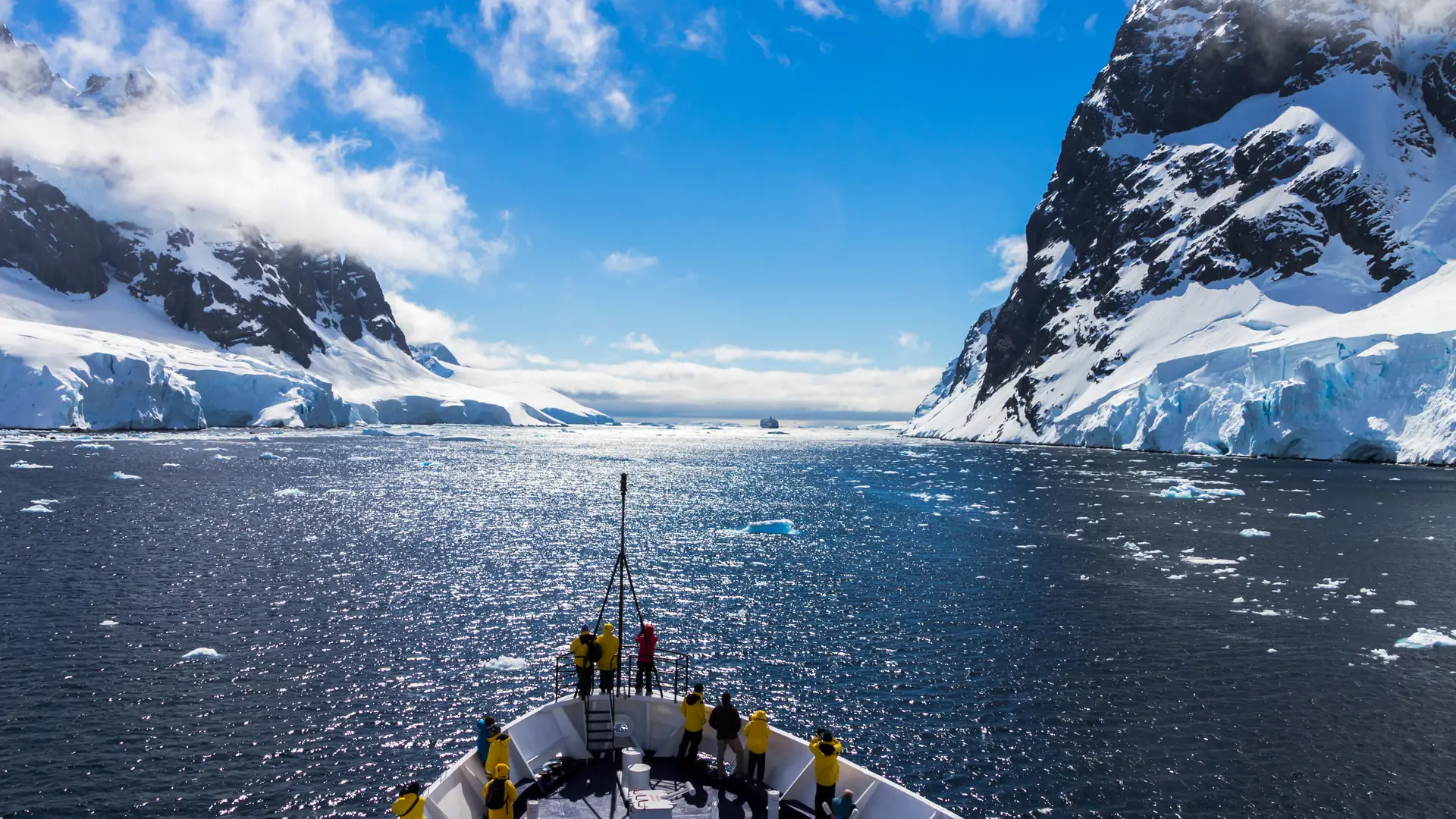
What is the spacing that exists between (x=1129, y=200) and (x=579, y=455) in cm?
15384

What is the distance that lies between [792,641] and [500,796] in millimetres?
19852

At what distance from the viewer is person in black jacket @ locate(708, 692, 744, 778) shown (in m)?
16.4

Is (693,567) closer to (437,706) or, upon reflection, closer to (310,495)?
(437,706)

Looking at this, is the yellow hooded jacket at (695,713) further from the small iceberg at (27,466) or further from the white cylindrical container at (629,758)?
the small iceberg at (27,466)

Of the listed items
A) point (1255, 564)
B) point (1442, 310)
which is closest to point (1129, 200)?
point (1442, 310)

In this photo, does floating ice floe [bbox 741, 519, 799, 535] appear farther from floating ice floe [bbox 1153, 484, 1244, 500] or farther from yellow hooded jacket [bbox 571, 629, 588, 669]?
yellow hooded jacket [bbox 571, 629, 588, 669]

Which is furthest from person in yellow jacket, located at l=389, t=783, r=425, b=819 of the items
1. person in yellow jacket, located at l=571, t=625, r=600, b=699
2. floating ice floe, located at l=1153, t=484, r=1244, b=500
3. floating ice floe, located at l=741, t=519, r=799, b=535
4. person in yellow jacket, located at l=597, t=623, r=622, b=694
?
floating ice floe, located at l=1153, t=484, r=1244, b=500

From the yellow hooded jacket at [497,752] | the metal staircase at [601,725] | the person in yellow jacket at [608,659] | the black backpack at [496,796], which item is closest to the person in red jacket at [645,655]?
the person in yellow jacket at [608,659]

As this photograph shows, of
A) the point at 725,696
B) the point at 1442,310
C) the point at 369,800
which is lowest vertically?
the point at 369,800

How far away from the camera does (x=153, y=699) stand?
77.5ft

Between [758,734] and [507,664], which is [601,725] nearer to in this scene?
[758,734]

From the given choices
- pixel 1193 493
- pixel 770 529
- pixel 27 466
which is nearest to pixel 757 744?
pixel 770 529

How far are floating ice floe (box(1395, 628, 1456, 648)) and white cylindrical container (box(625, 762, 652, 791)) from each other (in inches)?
1245

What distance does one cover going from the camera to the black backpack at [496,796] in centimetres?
1375
